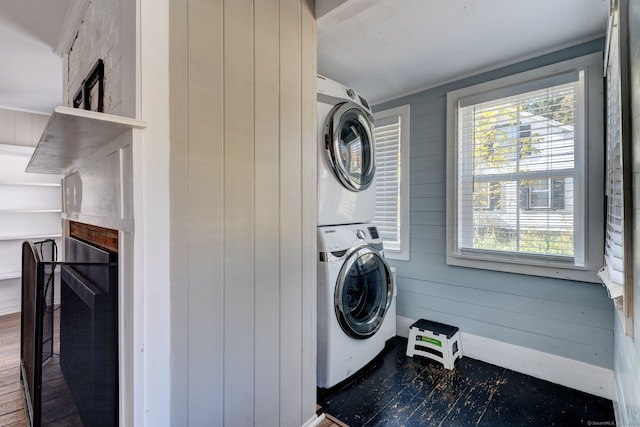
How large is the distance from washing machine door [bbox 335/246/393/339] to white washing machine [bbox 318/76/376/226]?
0.30 metres

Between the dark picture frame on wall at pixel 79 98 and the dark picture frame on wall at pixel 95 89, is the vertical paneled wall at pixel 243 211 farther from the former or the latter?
the dark picture frame on wall at pixel 79 98

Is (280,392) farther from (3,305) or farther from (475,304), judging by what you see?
(3,305)

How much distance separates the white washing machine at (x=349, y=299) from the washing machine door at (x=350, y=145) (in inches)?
13.9

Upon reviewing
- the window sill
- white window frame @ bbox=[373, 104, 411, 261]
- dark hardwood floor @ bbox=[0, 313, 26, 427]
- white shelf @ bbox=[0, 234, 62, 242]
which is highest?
white window frame @ bbox=[373, 104, 411, 261]

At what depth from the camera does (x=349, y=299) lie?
2.06 metres

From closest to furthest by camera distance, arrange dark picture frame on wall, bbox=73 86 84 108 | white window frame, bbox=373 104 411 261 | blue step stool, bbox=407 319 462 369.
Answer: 1. dark picture frame on wall, bbox=73 86 84 108
2. blue step stool, bbox=407 319 462 369
3. white window frame, bbox=373 104 411 261

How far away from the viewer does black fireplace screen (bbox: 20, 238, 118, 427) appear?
1.07 m

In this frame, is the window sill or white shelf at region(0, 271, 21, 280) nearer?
the window sill

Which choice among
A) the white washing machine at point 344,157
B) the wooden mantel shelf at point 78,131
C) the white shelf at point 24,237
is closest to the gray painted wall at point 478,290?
the white washing machine at point 344,157

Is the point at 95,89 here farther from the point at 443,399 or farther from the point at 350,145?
the point at 443,399

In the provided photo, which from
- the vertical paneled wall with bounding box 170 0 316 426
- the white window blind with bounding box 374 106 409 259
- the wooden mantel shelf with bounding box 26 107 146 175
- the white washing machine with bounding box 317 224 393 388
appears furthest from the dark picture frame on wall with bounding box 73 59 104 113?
the white window blind with bounding box 374 106 409 259

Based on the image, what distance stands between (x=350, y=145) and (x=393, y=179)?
89 cm

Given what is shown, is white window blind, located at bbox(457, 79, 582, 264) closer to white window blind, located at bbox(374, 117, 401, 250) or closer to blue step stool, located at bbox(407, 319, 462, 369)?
white window blind, located at bbox(374, 117, 401, 250)

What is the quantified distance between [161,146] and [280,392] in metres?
1.20
